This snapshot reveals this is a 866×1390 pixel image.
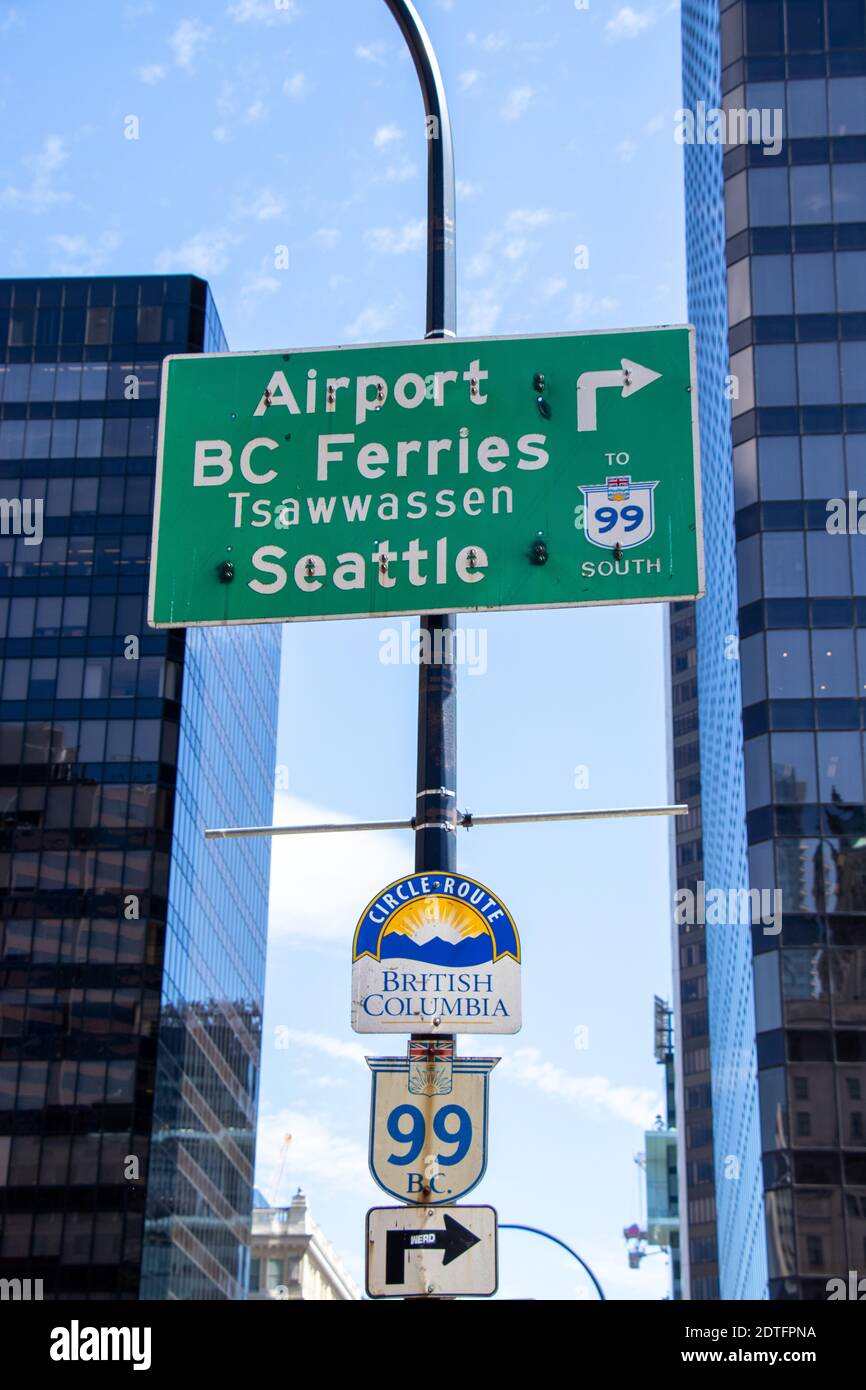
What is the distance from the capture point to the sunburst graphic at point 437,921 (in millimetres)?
8727

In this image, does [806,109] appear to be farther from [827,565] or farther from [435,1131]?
[435,1131]

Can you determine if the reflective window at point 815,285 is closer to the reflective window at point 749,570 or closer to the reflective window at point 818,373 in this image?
the reflective window at point 818,373

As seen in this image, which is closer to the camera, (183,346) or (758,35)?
(758,35)

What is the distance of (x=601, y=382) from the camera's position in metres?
10.1

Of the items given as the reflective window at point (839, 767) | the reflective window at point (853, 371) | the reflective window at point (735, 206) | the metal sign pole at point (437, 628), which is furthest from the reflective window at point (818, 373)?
the metal sign pole at point (437, 628)

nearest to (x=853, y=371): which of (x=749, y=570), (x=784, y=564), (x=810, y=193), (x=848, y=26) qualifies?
(x=810, y=193)

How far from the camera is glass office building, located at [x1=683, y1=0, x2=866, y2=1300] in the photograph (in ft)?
190

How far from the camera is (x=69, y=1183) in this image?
83.6 meters

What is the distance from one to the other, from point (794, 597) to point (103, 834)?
39.9 metres

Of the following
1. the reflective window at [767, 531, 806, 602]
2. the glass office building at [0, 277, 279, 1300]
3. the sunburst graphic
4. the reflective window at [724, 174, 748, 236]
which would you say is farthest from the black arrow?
the glass office building at [0, 277, 279, 1300]

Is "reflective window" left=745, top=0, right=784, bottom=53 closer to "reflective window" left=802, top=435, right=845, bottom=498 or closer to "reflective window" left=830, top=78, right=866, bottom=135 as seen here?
"reflective window" left=830, top=78, right=866, bottom=135

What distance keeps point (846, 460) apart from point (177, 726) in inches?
1550

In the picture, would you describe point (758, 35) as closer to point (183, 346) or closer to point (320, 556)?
point (183, 346)
